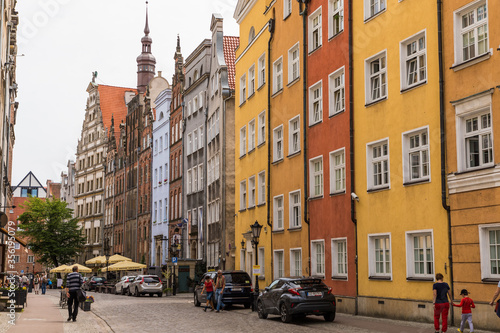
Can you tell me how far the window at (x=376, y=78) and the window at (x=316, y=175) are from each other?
16.1ft

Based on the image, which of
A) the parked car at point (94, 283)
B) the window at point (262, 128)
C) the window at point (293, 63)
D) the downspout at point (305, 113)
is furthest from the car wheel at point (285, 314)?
the parked car at point (94, 283)

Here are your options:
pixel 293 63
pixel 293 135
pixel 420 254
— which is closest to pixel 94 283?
pixel 293 135

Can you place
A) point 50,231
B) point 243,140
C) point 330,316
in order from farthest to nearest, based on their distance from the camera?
point 50,231
point 243,140
point 330,316

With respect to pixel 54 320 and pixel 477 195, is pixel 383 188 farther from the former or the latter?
pixel 54 320

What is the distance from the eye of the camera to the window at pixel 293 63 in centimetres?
3244

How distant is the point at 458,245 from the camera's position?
1934 centimetres

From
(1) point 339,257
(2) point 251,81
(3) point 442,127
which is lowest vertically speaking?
(1) point 339,257

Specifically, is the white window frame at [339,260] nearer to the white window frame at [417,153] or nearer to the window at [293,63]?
the white window frame at [417,153]

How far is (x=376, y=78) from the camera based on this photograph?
81.7 ft

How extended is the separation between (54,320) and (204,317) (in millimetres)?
5216

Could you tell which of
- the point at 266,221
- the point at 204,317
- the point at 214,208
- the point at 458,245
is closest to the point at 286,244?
the point at 266,221

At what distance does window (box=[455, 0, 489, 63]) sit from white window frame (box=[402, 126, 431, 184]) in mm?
2614

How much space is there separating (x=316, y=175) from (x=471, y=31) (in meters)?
11.6

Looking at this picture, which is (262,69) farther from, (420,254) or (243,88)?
(420,254)
